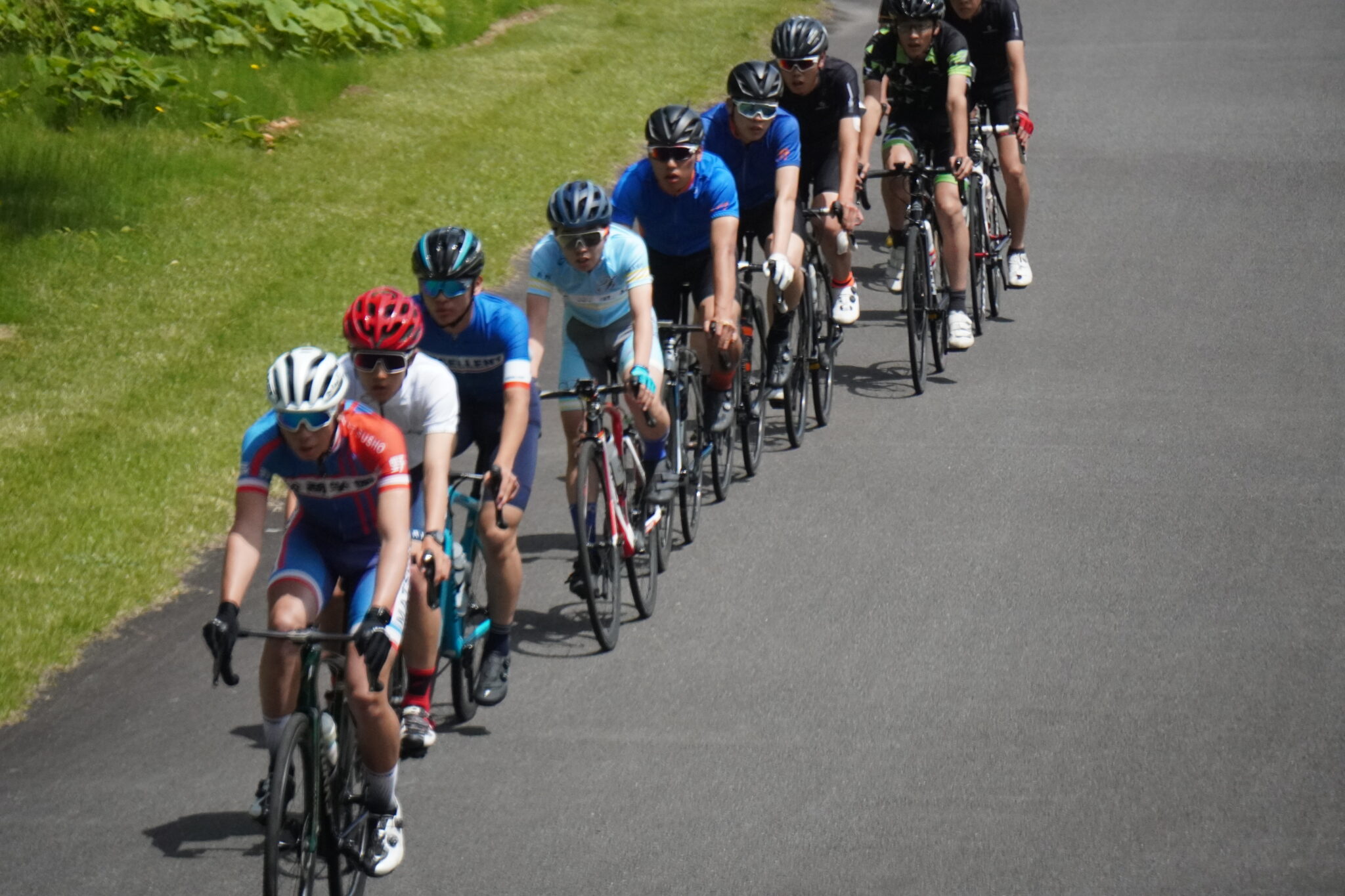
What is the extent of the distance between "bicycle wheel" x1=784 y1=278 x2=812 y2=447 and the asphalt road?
0.64ft

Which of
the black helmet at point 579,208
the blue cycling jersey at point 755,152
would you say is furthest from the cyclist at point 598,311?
the blue cycling jersey at point 755,152

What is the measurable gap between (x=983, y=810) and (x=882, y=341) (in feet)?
21.0

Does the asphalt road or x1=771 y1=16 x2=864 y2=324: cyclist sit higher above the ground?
x1=771 y1=16 x2=864 y2=324: cyclist

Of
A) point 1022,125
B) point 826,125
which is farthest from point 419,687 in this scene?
point 1022,125

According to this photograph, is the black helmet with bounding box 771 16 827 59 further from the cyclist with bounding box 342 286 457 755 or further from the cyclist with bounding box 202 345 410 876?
the cyclist with bounding box 202 345 410 876

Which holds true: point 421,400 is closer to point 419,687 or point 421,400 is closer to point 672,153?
point 419,687

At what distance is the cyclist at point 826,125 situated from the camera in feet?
33.3

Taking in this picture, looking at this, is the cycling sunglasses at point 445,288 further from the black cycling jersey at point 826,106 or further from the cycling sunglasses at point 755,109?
the black cycling jersey at point 826,106

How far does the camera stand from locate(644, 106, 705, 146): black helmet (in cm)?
835

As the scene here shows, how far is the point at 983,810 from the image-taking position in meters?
6.25

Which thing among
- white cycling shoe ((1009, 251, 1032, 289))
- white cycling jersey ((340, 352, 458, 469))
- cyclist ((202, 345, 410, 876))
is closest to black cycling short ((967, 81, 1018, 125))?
white cycling shoe ((1009, 251, 1032, 289))

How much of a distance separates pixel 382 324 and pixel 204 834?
2046mm

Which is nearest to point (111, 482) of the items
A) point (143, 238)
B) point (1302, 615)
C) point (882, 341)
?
point (143, 238)

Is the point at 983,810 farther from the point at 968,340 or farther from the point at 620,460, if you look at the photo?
the point at 968,340
